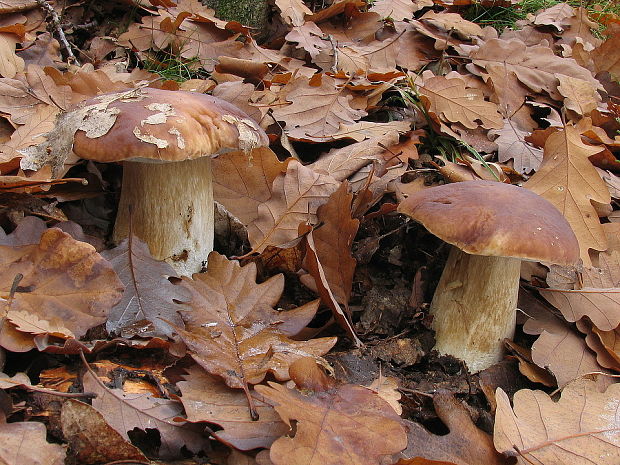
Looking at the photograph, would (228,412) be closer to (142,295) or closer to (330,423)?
(330,423)

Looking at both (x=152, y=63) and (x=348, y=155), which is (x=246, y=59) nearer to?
(x=152, y=63)

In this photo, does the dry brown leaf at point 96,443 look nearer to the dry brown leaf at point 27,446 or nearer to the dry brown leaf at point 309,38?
the dry brown leaf at point 27,446

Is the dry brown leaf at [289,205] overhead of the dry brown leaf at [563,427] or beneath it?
overhead

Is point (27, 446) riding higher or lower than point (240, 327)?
higher

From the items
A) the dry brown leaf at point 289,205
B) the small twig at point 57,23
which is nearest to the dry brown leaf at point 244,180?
the dry brown leaf at point 289,205

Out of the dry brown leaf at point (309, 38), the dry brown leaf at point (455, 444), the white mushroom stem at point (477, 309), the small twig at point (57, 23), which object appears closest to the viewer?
the dry brown leaf at point (455, 444)

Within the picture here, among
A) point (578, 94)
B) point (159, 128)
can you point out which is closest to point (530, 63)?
point (578, 94)

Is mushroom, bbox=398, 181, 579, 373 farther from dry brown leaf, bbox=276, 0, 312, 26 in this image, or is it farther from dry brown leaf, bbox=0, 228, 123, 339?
dry brown leaf, bbox=276, 0, 312, 26
